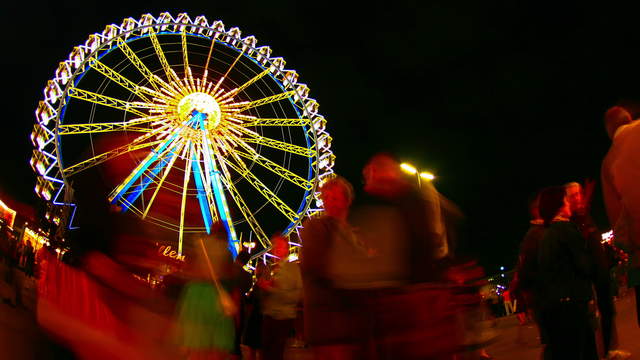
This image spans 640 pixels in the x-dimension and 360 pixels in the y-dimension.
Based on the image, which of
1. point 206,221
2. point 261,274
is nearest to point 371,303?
point 261,274

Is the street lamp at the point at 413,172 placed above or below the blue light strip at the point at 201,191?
below

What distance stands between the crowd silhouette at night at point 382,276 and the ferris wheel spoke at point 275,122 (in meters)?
12.3

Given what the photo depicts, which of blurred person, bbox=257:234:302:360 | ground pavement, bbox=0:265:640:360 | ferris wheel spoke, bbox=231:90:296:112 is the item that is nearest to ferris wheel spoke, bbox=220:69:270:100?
ferris wheel spoke, bbox=231:90:296:112

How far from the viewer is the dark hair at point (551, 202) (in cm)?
364

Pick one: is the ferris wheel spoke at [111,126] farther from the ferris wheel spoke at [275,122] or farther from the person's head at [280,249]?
the person's head at [280,249]

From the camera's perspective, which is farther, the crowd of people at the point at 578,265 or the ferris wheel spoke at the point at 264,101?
the ferris wheel spoke at the point at 264,101

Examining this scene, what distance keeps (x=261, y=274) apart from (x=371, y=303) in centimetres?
332

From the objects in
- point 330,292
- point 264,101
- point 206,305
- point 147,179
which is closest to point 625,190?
point 330,292

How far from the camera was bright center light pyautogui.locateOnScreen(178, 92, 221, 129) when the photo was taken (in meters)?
15.1

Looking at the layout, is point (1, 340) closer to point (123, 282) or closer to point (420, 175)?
point (123, 282)

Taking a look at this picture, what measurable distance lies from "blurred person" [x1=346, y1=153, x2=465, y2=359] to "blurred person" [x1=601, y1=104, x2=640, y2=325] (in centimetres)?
109

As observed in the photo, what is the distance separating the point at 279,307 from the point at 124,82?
11185 mm

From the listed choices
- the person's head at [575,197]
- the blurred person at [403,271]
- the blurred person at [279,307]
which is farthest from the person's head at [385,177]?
the blurred person at [279,307]

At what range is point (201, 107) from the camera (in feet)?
50.1
